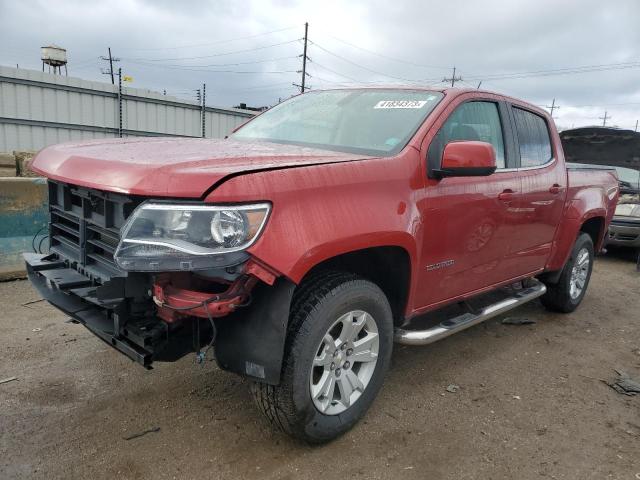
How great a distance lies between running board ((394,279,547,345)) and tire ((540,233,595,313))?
0.65 meters

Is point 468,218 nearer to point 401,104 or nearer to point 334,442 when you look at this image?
point 401,104

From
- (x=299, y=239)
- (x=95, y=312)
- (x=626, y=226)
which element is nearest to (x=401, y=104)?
(x=299, y=239)

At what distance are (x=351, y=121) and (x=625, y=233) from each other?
6.69 meters

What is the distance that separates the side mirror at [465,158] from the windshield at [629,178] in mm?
8477

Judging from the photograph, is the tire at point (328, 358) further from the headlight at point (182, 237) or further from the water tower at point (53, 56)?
the water tower at point (53, 56)

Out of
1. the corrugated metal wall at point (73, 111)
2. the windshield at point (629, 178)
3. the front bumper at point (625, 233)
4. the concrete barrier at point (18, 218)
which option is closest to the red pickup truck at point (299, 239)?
the concrete barrier at point (18, 218)

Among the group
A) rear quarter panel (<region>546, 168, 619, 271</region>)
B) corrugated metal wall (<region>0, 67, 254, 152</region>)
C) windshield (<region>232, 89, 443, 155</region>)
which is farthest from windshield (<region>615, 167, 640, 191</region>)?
corrugated metal wall (<region>0, 67, 254, 152</region>)

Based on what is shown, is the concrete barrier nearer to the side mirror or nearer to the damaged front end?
the damaged front end

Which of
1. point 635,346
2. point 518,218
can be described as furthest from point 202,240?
point 635,346

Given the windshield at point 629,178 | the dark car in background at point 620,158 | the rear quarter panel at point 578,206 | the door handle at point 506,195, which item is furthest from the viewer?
the windshield at point 629,178

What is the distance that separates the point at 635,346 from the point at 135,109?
1376cm

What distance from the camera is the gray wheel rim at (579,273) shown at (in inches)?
204

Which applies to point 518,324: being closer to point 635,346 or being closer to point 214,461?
point 635,346

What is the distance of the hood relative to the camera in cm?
205
